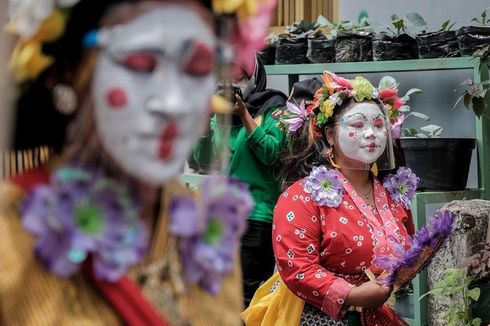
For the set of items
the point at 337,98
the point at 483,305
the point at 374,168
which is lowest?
the point at 483,305

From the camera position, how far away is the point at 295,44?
4.96 meters

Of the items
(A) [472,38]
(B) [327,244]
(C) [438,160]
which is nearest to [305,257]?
(B) [327,244]

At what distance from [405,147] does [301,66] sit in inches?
31.7

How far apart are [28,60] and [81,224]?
0.22 m

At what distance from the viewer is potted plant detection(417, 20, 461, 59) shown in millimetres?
4391

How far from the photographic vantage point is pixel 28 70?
1372 mm

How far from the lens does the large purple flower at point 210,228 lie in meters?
1.48

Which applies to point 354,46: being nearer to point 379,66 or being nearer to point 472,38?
point 379,66

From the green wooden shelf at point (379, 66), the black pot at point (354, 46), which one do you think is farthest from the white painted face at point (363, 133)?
the black pot at point (354, 46)

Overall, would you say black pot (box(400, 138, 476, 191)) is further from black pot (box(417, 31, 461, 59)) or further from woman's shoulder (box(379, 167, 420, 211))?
woman's shoulder (box(379, 167, 420, 211))

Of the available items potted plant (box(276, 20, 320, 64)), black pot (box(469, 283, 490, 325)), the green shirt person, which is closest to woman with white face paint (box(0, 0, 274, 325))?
black pot (box(469, 283, 490, 325))

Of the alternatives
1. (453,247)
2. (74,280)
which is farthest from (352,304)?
(74,280)

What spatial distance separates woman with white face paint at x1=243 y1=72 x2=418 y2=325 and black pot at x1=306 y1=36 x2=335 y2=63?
1.33m

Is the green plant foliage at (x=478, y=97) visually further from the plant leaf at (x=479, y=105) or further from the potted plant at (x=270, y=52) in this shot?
the potted plant at (x=270, y=52)
